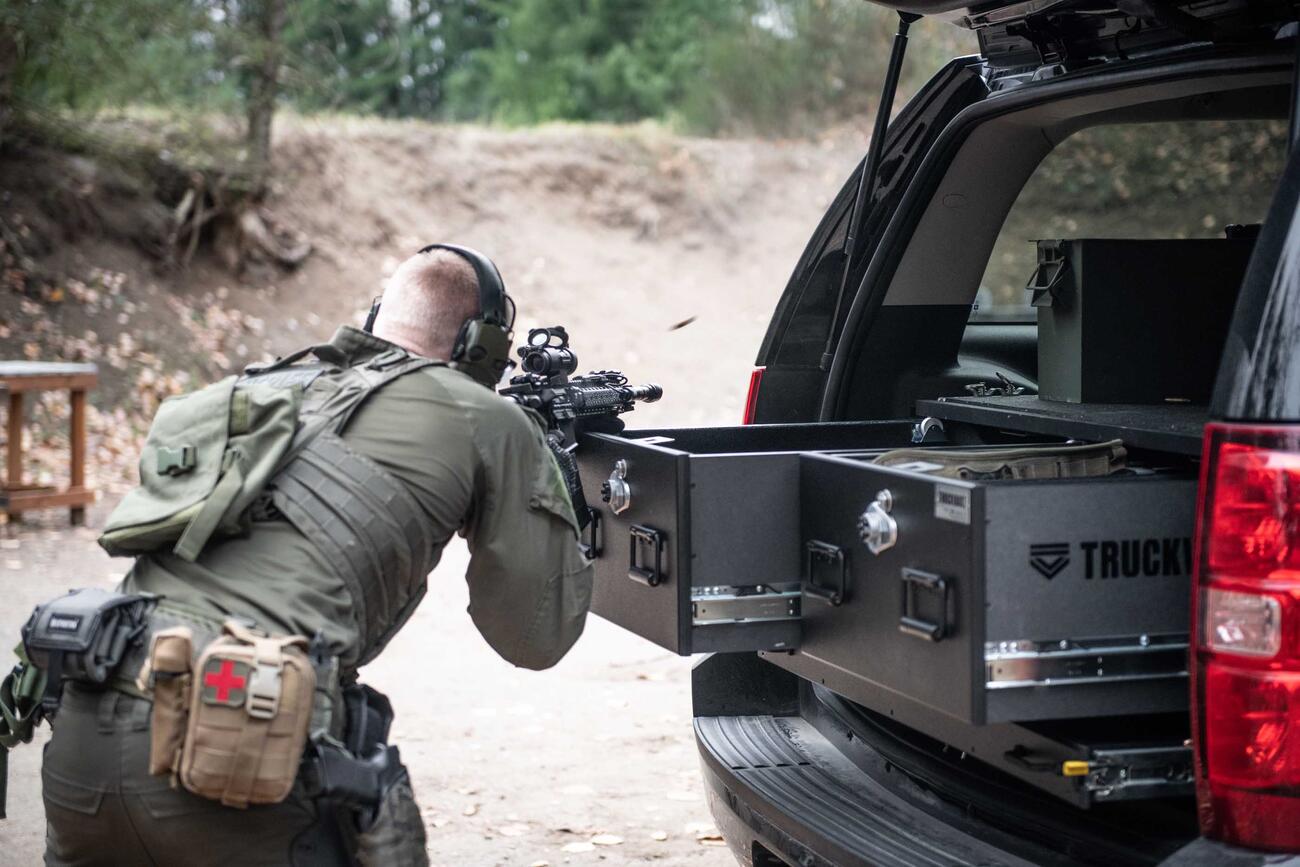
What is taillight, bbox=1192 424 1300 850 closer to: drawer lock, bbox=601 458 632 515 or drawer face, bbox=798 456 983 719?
drawer face, bbox=798 456 983 719

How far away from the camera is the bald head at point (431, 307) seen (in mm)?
2881

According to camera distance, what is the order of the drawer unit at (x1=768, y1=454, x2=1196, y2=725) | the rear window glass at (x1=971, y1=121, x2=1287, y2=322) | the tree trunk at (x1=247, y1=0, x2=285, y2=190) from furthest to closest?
the rear window glass at (x1=971, y1=121, x2=1287, y2=322)
the tree trunk at (x1=247, y1=0, x2=285, y2=190)
the drawer unit at (x1=768, y1=454, x2=1196, y2=725)

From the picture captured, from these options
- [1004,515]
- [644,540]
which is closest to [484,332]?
[644,540]

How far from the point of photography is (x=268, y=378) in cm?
278

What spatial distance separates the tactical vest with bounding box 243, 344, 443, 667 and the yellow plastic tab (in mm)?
1153

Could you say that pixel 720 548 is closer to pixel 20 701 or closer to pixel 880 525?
pixel 880 525

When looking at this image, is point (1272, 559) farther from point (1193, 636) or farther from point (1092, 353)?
point (1092, 353)

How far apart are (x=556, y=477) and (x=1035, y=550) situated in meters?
0.94

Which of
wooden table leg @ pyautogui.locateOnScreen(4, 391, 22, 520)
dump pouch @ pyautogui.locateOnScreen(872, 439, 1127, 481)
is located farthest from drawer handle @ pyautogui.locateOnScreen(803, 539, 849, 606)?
wooden table leg @ pyautogui.locateOnScreen(4, 391, 22, 520)

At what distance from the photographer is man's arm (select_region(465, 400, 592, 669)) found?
2713 mm

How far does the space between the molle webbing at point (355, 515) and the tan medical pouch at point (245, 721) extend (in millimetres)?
263

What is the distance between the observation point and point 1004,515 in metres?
2.20

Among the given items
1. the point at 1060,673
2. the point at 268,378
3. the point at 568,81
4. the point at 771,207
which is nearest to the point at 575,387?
the point at 268,378

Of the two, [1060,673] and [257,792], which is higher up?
[1060,673]
